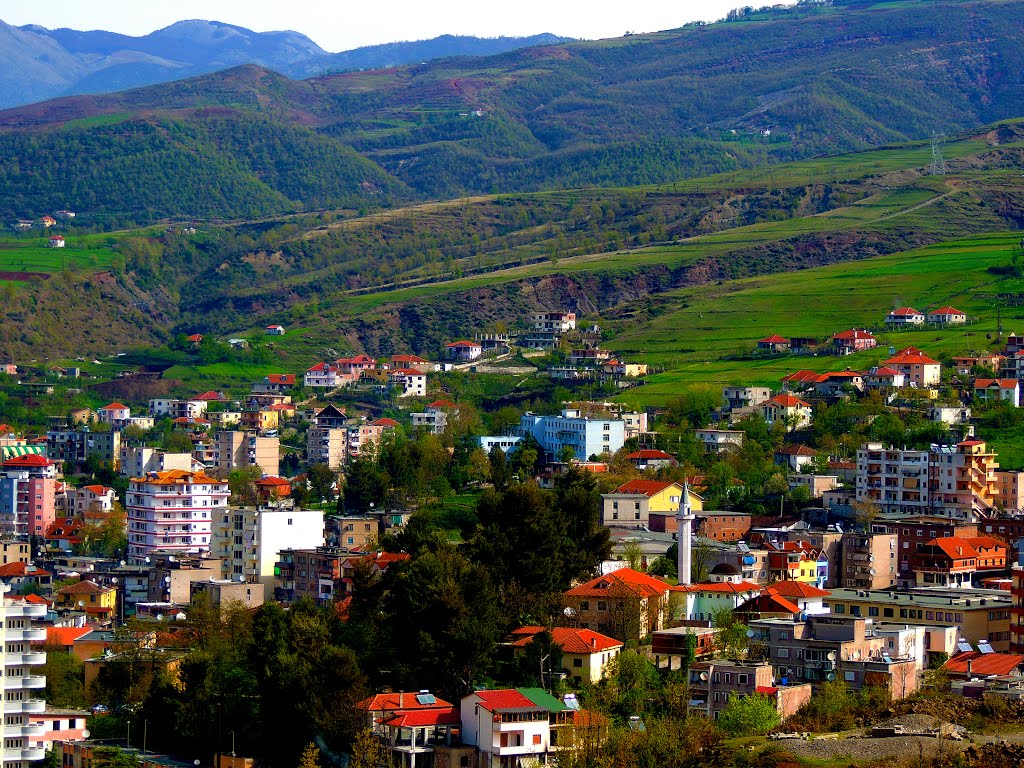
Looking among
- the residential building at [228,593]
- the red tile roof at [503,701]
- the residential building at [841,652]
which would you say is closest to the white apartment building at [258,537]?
the residential building at [228,593]

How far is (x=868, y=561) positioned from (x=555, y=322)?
84.5 m

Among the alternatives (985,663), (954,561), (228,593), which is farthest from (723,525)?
(985,663)

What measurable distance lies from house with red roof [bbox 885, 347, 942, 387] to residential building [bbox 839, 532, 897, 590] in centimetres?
3524

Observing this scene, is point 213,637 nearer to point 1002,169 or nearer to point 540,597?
point 540,597

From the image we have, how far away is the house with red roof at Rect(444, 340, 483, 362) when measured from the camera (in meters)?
150

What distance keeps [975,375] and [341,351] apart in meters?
66.2

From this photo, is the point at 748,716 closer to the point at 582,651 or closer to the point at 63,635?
the point at 582,651

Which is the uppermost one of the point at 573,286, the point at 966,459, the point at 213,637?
the point at 573,286

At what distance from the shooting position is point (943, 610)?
199ft

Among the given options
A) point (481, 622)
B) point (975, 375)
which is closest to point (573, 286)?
point (975, 375)

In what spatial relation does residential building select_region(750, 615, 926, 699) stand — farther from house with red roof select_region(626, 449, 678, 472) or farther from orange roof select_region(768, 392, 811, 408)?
orange roof select_region(768, 392, 811, 408)

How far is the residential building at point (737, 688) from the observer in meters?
52.3

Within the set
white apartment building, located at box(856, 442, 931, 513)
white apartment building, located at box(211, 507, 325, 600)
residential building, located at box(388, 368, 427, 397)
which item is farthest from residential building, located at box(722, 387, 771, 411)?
white apartment building, located at box(211, 507, 325, 600)

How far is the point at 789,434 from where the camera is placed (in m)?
104
